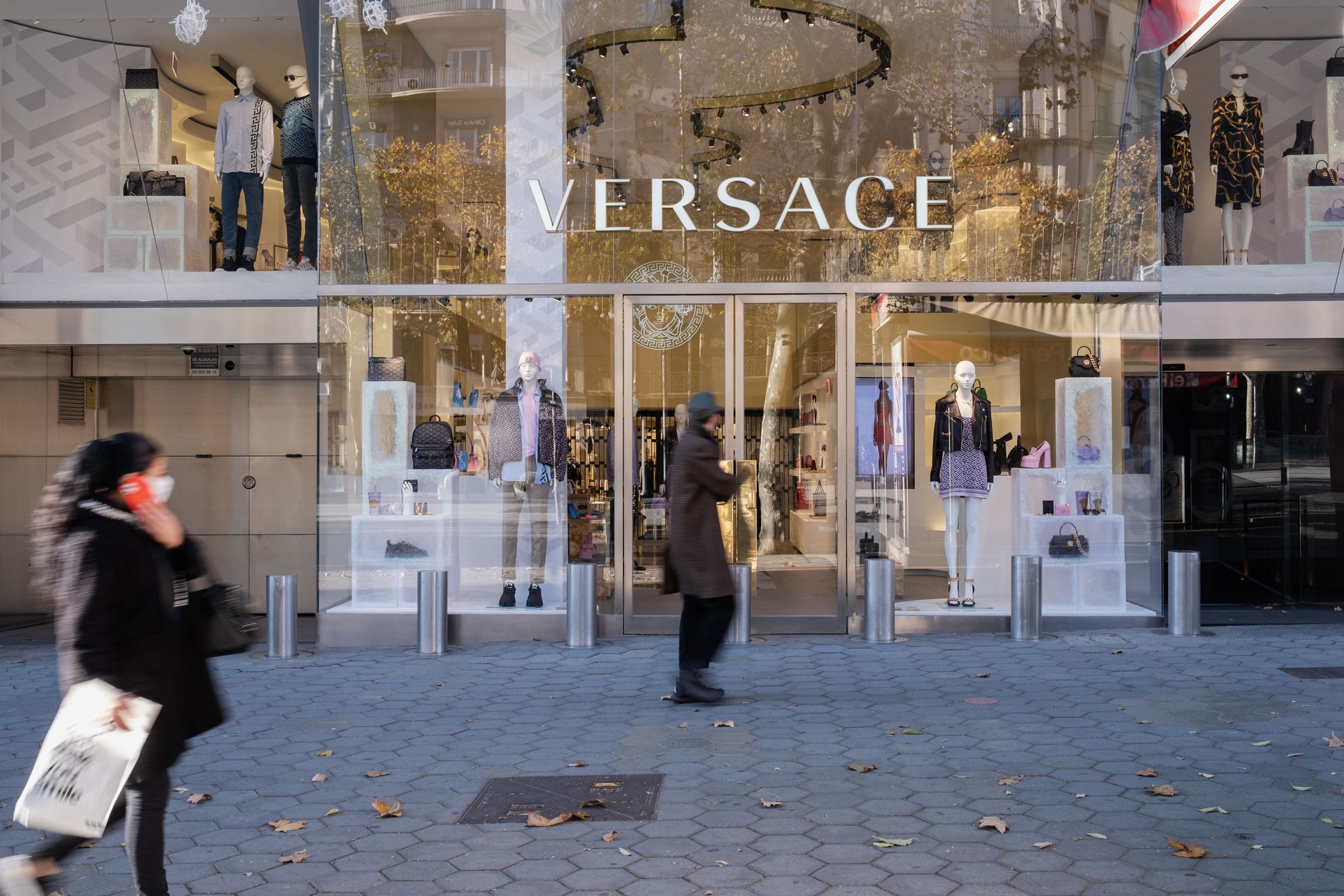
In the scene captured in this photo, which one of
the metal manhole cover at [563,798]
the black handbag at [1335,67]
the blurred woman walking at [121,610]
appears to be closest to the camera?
the blurred woman walking at [121,610]

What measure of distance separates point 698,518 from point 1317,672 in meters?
4.63

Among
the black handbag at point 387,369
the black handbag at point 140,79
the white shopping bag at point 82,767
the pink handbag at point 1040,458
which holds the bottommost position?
the white shopping bag at point 82,767

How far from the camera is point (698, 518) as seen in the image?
761cm

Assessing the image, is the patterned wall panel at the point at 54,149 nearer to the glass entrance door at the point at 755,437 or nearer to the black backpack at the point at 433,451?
the black backpack at the point at 433,451

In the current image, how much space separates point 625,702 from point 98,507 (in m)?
4.33

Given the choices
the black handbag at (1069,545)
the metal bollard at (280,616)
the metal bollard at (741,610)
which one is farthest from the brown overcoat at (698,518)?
the black handbag at (1069,545)

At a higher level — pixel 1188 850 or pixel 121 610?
pixel 121 610

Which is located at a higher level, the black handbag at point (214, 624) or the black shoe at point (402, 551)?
the black handbag at point (214, 624)

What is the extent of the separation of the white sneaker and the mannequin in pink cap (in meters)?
7.10

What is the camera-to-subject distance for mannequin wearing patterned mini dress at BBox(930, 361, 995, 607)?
36.1 feet

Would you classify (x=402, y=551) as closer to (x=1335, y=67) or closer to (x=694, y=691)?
(x=694, y=691)

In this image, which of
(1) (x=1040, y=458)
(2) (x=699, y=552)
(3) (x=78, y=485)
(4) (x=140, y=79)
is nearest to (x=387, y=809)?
(3) (x=78, y=485)

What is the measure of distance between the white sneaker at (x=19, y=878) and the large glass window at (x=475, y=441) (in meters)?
6.93

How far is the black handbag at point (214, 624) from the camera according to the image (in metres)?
4.11
